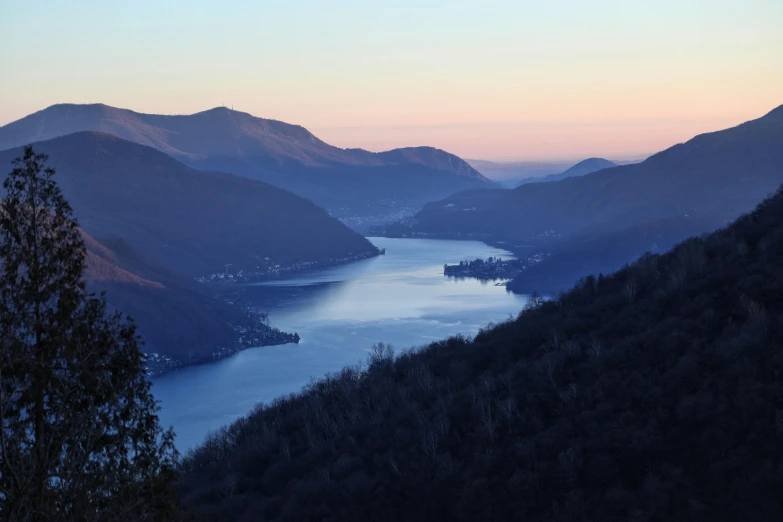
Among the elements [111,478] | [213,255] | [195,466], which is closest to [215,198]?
[213,255]

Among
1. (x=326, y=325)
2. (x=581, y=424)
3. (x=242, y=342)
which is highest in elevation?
(x=581, y=424)

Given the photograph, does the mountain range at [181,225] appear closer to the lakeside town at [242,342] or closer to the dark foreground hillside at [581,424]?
the lakeside town at [242,342]

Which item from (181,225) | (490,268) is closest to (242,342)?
(490,268)

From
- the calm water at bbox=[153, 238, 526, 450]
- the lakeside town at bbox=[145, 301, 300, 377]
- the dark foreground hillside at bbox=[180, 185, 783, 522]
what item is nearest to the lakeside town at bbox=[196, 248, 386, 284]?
the calm water at bbox=[153, 238, 526, 450]

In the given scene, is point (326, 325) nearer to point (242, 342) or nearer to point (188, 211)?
point (242, 342)

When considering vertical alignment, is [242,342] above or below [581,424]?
below

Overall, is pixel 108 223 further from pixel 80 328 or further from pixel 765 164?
pixel 80 328

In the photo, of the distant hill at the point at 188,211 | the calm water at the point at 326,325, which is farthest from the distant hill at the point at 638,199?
the distant hill at the point at 188,211
